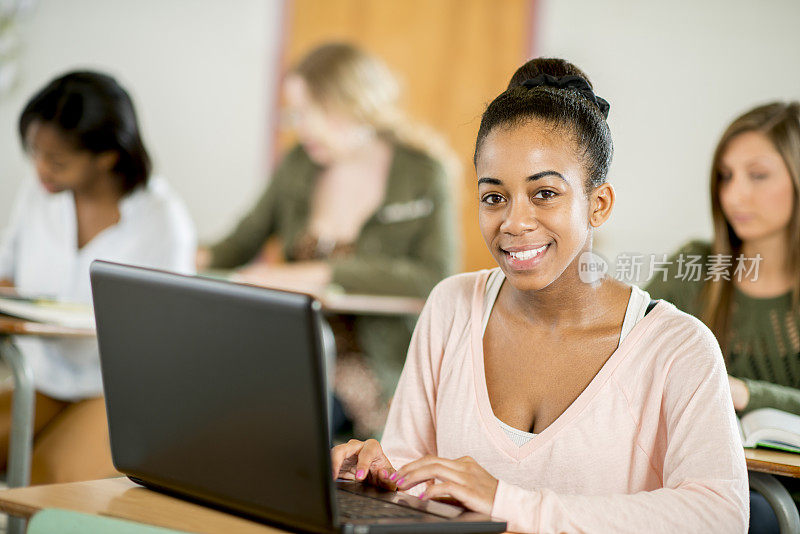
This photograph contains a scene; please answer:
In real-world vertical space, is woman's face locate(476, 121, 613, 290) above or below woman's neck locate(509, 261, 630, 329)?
above

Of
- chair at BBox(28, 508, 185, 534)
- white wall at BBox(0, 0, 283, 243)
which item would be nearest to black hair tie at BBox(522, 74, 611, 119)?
chair at BBox(28, 508, 185, 534)

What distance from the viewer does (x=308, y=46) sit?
529 cm

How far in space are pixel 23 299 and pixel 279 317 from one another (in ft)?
4.89

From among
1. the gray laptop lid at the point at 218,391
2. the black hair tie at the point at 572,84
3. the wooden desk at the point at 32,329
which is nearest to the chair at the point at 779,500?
the black hair tie at the point at 572,84

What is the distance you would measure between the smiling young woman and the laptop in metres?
0.16

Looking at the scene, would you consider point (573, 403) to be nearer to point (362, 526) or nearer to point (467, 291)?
point (467, 291)

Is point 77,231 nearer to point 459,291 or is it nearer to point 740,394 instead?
point 459,291

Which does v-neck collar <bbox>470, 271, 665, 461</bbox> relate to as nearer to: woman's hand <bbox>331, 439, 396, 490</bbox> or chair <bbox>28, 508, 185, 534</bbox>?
woman's hand <bbox>331, 439, 396, 490</bbox>

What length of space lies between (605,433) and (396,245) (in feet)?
7.36

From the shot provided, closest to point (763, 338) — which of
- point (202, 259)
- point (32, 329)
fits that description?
point (32, 329)

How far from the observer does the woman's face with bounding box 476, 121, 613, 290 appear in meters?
1.11

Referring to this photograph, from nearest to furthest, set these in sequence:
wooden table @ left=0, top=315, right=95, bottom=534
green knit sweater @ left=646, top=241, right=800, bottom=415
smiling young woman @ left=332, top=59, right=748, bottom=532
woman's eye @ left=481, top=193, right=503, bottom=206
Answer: smiling young woman @ left=332, top=59, right=748, bottom=532, woman's eye @ left=481, top=193, right=503, bottom=206, green knit sweater @ left=646, top=241, right=800, bottom=415, wooden table @ left=0, top=315, right=95, bottom=534

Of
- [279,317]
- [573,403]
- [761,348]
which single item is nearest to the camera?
[279,317]

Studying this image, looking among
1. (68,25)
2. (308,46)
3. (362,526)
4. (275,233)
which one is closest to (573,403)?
(362,526)
